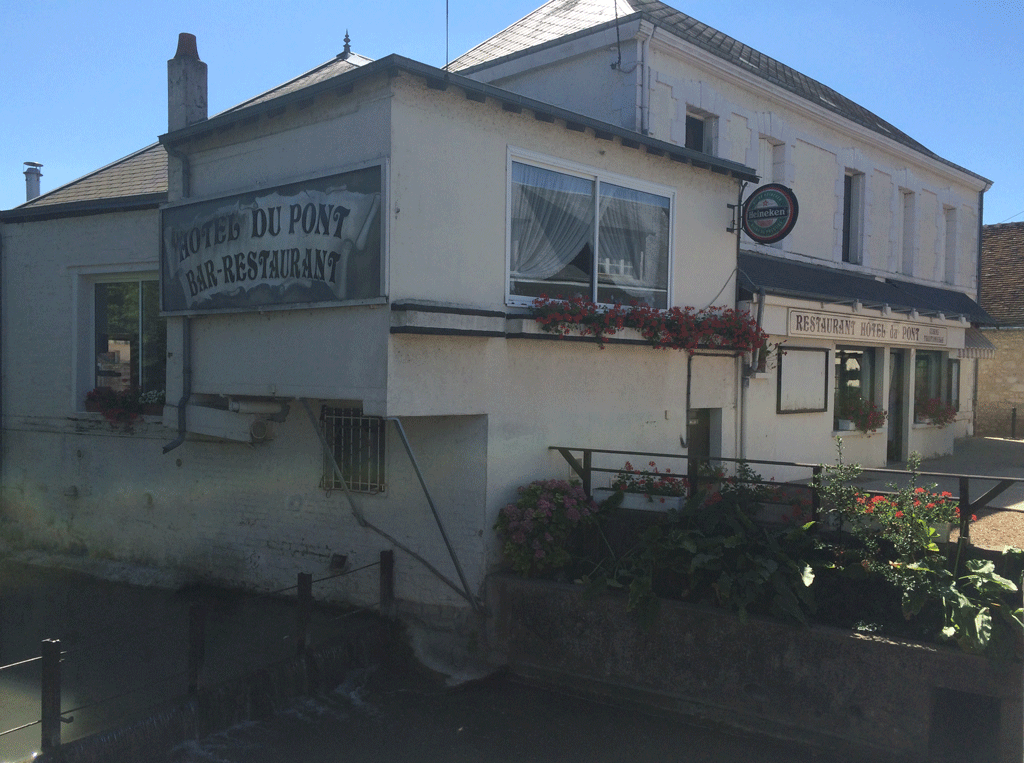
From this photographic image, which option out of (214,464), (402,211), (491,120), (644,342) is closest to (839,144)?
(644,342)

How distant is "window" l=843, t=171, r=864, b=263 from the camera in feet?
53.0

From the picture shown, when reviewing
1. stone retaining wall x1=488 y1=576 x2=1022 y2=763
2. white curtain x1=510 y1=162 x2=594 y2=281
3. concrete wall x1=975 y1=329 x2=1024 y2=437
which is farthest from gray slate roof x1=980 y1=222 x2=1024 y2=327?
stone retaining wall x1=488 y1=576 x2=1022 y2=763

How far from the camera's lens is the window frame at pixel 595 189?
27.1 feet

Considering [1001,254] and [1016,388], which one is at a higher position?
[1001,254]

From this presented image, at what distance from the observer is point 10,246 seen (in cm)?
1191

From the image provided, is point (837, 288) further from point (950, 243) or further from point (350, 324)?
point (350, 324)

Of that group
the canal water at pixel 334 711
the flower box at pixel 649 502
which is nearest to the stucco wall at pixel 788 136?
the flower box at pixel 649 502

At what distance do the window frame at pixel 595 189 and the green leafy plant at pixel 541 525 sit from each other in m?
1.86

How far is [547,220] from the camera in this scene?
28.3ft

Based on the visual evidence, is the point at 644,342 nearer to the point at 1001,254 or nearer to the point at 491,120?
the point at 491,120

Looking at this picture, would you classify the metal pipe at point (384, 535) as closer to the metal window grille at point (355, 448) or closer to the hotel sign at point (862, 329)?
the metal window grille at point (355, 448)

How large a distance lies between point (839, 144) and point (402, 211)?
11.0 metres

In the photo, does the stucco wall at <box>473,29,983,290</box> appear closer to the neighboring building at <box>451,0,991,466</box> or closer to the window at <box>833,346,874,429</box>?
the neighboring building at <box>451,0,991,466</box>

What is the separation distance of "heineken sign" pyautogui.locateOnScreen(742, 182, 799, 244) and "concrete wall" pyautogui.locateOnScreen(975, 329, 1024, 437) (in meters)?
16.4
